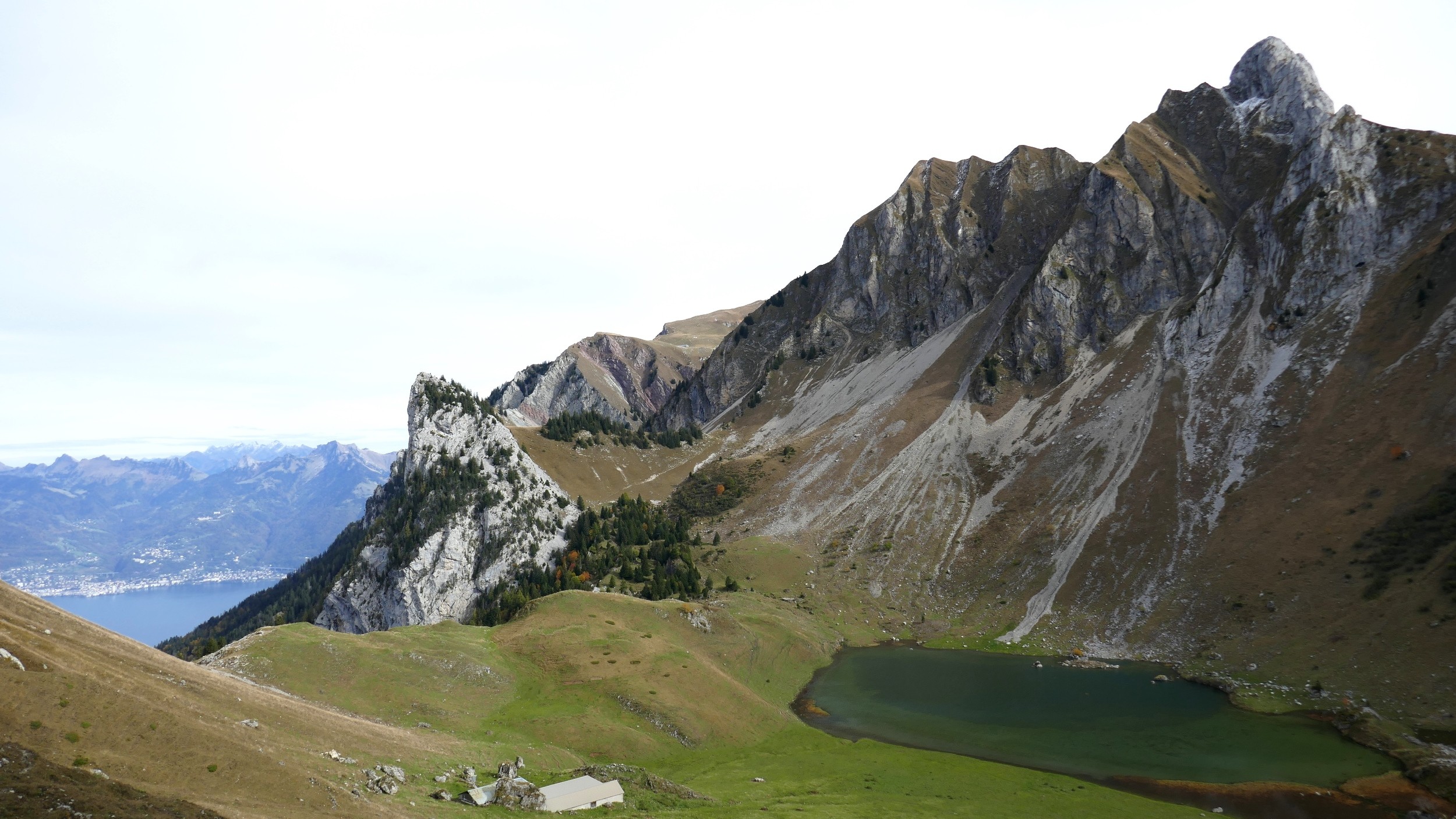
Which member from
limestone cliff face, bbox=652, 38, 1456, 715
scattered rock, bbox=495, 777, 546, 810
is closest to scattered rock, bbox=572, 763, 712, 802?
scattered rock, bbox=495, 777, 546, 810

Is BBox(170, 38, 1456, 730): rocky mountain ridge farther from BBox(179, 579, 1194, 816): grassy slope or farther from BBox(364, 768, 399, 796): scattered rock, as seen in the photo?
BBox(364, 768, 399, 796): scattered rock

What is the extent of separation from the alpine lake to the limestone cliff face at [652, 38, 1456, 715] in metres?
10.3

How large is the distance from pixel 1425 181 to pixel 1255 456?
75.4 meters

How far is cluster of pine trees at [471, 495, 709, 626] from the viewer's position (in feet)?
427

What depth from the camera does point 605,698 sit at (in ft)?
228

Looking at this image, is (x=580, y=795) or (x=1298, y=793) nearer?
(x=580, y=795)

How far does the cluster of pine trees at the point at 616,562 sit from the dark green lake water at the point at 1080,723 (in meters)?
40.3

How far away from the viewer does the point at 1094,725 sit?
73125mm

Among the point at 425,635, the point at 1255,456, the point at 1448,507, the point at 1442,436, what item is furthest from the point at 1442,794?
the point at 425,635

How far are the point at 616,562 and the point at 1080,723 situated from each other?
94.7 meters

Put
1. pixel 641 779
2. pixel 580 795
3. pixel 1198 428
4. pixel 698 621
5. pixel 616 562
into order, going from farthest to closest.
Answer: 1. pixel 616 562
2. pixel 1198 428
3. pixel 698 621
4. pixel 641 779
5. pixel 580 795

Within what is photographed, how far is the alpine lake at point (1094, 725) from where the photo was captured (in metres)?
58.7

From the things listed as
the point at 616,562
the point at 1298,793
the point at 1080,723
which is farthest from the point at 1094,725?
the point at 616,562

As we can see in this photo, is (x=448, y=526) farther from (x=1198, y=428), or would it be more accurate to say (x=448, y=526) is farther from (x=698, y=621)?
(x=1198, y=428)
